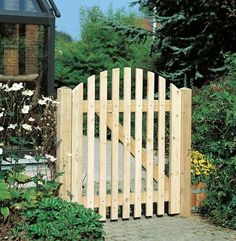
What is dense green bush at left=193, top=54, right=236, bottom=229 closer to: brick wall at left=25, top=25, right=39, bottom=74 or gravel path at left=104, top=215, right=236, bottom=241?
gravel path at left=104, top=215, right=236, bottom=241

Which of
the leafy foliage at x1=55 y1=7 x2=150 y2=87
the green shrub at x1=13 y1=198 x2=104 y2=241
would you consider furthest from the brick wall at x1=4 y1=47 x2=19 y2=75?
the leafy foliage at x1=55 y1=7 x2=150 y2=87

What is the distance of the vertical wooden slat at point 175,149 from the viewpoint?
7199mm

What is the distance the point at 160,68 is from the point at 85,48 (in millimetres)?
6398

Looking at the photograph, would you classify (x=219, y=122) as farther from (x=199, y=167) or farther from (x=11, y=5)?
(x=11, y=5)

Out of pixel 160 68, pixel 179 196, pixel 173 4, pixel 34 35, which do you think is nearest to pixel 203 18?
pixel 173 4

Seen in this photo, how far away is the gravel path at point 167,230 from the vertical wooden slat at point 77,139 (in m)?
0.61

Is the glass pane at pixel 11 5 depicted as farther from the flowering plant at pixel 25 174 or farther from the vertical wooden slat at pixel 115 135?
the vertical wooden slat at pixel 115 135

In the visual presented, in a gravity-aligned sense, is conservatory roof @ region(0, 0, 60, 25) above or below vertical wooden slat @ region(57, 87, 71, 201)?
above

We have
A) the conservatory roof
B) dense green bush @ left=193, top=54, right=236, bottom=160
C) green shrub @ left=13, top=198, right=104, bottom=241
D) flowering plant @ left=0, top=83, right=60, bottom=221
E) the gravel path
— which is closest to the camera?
green shrub @ left=13, top=198, right=104, bottom=241

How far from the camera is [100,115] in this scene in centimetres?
674

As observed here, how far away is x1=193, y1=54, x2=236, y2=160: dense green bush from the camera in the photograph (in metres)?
6.92

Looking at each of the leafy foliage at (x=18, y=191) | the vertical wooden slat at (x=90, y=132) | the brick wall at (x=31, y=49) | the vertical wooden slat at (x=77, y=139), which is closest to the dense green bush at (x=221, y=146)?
the vertical wooden slat at (x=90, y=132)

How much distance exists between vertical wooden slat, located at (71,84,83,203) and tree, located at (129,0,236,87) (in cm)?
772

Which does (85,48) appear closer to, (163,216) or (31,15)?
(31,15)
